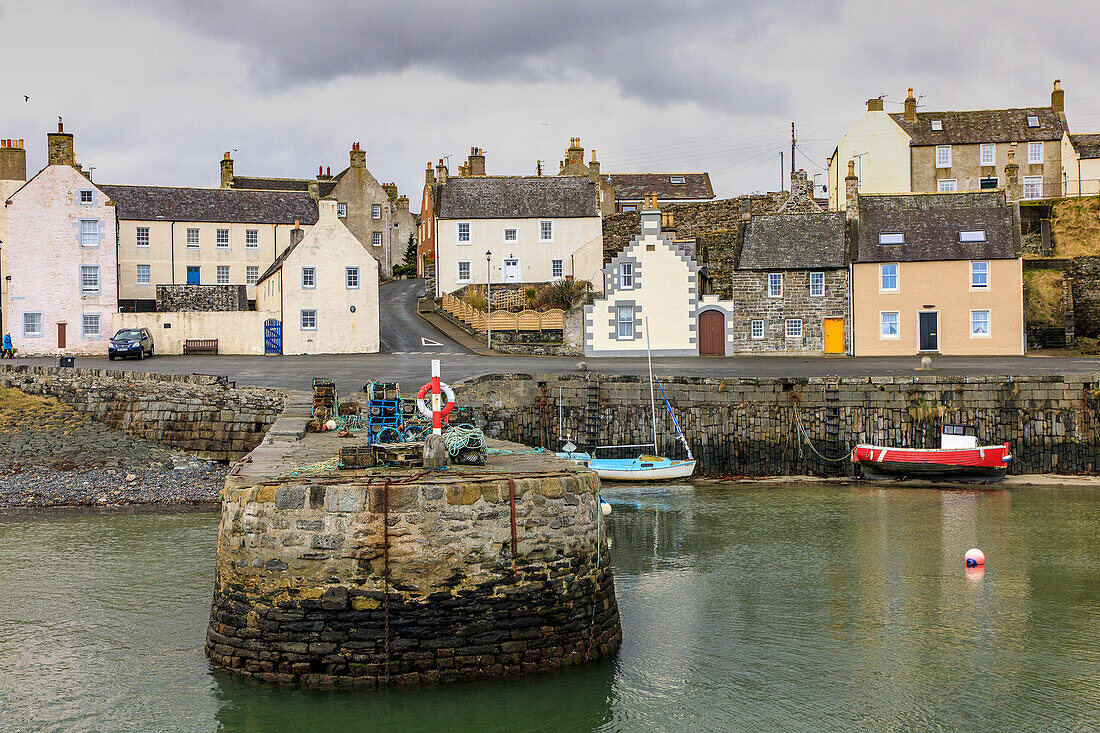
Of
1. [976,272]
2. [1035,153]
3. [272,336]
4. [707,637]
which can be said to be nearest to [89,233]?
[272,336]

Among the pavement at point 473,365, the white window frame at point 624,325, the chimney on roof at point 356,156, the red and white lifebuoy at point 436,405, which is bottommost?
the red and white lifebuoy at point 436,405

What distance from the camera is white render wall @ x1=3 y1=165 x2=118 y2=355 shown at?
45.3 meters

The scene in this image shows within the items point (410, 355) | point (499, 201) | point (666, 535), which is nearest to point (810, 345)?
point (410, 355)

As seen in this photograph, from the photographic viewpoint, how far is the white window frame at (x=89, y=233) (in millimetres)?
46500

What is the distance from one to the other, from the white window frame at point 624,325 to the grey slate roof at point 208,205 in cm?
2093

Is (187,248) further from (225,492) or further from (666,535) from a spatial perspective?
(225,492)

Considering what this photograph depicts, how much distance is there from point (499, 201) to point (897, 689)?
45126 millimetres

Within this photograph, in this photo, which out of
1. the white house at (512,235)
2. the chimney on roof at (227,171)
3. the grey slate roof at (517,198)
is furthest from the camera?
the chimney on roof at (227,171)

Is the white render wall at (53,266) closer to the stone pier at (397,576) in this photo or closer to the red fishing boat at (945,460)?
the red fishing boat at (945,460)

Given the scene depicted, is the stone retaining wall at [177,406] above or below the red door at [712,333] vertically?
below

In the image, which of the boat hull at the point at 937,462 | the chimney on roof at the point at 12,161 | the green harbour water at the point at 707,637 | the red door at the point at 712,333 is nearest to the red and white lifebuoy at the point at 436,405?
the green harbour water at the point at 707,637

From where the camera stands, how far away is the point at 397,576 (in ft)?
33.9

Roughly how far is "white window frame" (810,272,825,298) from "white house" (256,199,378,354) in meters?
18.3

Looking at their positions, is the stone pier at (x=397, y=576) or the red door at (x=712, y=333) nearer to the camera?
the stone pier at (x=397, y=576)
